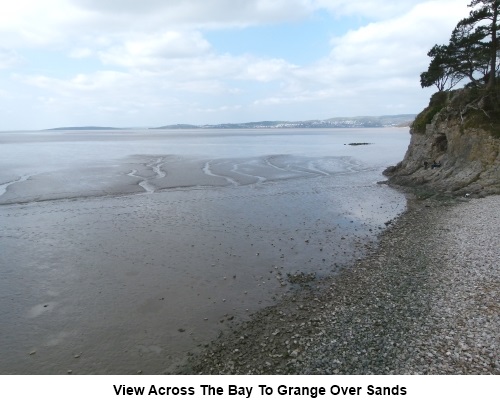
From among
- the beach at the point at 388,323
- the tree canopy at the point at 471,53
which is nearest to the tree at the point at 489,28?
the tree canopy at the point at 471,53

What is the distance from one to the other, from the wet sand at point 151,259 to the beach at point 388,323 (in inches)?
64.6

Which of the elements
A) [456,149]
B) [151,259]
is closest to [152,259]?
[151,259]

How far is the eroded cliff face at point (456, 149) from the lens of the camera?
39125mm

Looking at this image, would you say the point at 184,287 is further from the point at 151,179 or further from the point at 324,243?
the point at 151,179

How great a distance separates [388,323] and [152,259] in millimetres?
15888

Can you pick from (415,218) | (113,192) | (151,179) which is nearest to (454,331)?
(415,218)

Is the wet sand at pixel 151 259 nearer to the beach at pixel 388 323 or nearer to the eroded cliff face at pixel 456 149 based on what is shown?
the beach at pixel 388 323

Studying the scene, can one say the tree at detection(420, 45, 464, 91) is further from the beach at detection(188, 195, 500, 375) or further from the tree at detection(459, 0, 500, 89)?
the beach at detection(188, 195, 500, 375)

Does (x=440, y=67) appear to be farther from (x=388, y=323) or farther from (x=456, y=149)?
(x=388, y=323)

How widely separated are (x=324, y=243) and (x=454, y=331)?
13.9m

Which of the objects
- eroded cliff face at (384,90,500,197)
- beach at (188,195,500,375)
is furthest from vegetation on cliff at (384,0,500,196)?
beach at (188,195,500,375)

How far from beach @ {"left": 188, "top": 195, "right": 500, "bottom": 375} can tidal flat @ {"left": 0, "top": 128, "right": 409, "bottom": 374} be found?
149cm

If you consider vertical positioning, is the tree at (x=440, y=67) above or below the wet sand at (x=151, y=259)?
above

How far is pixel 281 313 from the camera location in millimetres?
16656
